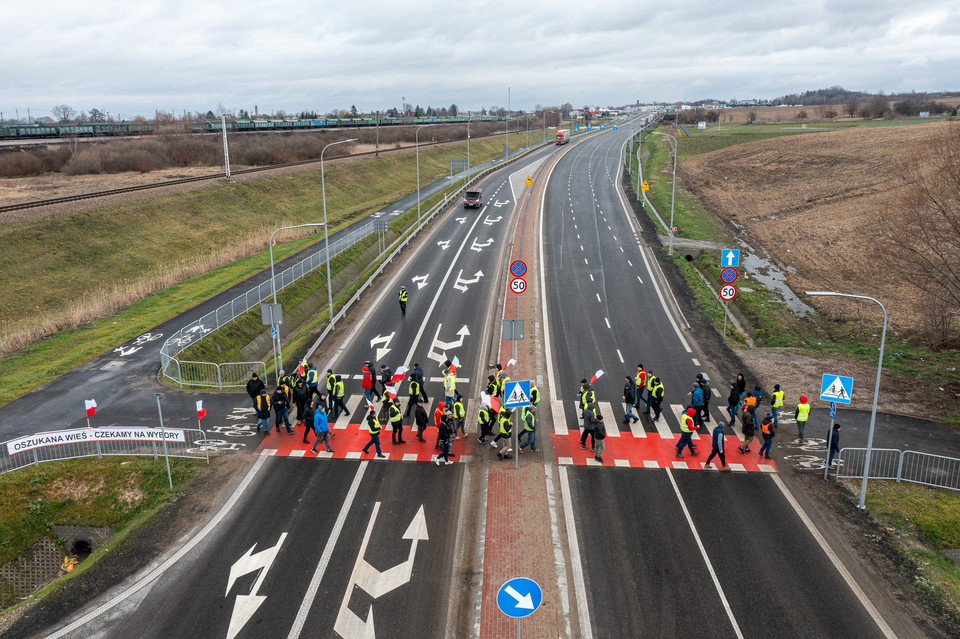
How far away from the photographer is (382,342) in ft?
88.4

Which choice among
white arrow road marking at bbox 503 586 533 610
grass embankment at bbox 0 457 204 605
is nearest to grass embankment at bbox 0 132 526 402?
grass embankment at bbox 0 457 204 605

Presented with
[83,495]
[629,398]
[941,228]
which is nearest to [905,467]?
[629,398]

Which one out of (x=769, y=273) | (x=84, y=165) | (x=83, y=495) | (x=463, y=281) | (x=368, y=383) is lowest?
(x=83, y=495)

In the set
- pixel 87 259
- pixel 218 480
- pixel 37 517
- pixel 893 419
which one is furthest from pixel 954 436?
pixel 87 259

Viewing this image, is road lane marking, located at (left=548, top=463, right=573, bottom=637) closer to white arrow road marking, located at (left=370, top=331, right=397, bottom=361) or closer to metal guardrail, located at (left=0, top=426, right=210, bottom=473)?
metal guardrail, located at (left=0, top=426, right=210, bottom=473)

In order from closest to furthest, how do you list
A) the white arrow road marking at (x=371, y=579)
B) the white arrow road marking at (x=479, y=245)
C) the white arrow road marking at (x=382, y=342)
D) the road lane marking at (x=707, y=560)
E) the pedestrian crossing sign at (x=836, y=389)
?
1. the white arrow road marking at (x=371, y=579)
2. the road lane marking at (x=707, y=560)
3. the pedestrian crossing sign at (x=836, y=389)
4. the white arrow road marking at (x=382, y=342)
5. the white arrow road marking at (x=479, y=245)

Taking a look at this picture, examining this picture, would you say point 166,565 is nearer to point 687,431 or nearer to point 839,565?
point 687,431

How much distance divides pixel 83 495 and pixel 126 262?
31.4 meters

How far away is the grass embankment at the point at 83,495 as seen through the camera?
50.1 ft

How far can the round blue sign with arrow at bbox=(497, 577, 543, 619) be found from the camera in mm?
8617

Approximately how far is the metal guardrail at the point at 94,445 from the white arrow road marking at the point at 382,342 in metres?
8.43

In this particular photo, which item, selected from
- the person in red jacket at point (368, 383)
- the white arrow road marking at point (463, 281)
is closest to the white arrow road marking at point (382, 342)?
the person in red jacket at point (368, 383)

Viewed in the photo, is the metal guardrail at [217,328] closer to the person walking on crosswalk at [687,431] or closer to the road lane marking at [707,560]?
the person walking on crosswalk at [687,431]

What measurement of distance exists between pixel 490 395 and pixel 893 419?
505 inches
